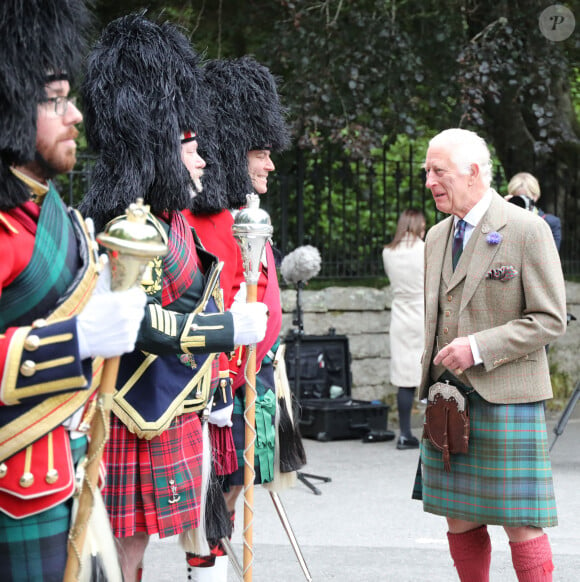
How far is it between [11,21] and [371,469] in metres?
5.51

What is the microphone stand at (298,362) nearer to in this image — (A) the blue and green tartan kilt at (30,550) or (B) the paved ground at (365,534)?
(B) the paved ground at (365,534)

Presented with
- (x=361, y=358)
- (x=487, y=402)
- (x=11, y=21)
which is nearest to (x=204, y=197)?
(x=487, y=402)

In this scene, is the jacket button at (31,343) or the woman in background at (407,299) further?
the woman in background at (407,299)

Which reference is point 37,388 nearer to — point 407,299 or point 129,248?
point 129,248

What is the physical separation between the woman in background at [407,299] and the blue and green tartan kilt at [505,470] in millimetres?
4592

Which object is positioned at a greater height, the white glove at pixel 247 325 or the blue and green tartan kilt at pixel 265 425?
the white glove at pixel 247 325

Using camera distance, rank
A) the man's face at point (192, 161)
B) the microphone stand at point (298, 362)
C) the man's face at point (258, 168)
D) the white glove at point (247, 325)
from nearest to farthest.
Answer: the white glove at point (247, 325)
the man's face at point (192, 161)
the man's face at point (258, 168)
the microphone stand at point (298, 362)

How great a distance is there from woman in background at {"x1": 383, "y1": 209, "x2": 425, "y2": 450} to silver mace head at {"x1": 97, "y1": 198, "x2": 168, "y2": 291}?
626 centimetres

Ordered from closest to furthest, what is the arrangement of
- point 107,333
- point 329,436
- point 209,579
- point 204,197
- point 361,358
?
point 107,333 → point 209,579 → point 204,197 → point 329,436 → point 361,358

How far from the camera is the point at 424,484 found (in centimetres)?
393

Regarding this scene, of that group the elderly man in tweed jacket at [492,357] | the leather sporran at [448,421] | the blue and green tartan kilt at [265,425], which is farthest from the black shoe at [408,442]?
the leather sporran at [448,421]

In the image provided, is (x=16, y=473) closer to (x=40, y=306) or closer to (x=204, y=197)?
(x=40, y=306)

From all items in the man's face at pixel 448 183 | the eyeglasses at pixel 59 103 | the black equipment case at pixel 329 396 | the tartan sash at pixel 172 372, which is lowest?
the black equipment case at pixel 329 396

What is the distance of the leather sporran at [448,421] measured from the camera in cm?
371
